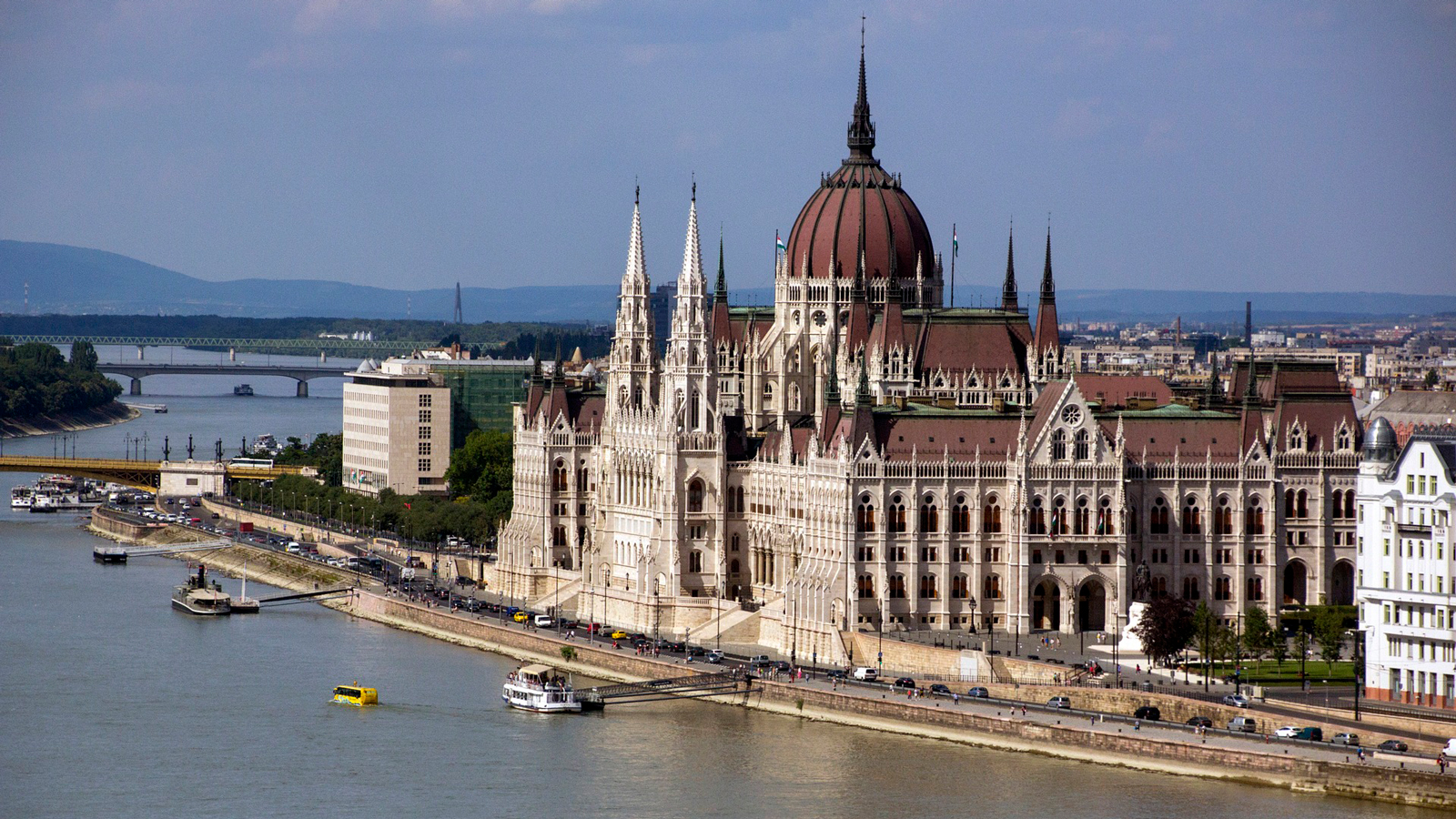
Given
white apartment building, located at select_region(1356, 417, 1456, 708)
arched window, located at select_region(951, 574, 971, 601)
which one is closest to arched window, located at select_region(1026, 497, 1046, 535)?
arched window, located at select_region(951, 574, 971, 601)

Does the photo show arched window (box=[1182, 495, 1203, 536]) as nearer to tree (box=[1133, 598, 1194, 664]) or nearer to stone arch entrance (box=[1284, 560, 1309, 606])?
stone arch entrance (box=[1284, 560, 1309, 606])

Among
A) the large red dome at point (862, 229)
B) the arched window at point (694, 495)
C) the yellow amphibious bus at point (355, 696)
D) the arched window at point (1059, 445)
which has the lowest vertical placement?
the yellow amphibious bus at point (355, 696)

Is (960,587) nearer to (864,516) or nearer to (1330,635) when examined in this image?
(864,516)

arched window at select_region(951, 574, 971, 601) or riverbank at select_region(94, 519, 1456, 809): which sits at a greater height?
arched window at select_region(951, 574, 971, 601)

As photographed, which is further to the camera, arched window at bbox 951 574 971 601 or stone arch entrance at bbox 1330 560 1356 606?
stone arch entrance at bbox 1330 560 1356 606

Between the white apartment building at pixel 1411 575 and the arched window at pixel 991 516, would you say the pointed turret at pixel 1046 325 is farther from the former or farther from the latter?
the white apartment building at pixel 1411 575

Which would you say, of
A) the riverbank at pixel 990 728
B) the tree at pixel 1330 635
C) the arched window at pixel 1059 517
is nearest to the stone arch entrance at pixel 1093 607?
the arched window at pixel 1059 517

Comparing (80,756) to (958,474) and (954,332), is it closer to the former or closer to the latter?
(958,474)

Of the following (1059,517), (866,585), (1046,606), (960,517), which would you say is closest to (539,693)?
(866,585)
